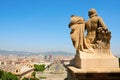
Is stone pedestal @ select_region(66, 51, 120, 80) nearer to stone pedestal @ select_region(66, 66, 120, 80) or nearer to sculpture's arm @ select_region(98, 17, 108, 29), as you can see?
stone pedestal @ select_region(66, 66, 120, 80)

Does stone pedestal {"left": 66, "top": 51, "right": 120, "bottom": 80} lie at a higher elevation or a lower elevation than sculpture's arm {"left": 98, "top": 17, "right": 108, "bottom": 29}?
lower

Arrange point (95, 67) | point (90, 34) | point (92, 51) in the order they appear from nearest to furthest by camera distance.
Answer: point (95, 67), point (92, 51), point (90, 34)

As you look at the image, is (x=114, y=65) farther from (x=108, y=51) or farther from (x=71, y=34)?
(x=71, y=34)

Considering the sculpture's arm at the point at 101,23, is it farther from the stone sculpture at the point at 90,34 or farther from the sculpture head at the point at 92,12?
the sculpture head at the point at 92,12

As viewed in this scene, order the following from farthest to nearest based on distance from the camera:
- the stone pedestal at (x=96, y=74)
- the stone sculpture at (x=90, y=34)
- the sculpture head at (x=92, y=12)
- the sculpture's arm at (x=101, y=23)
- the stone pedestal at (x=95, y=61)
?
the sculpture head at (x=92, y=12) → the sculpture's arm at (x=101, y=23) → the stone sculpture at (x=90, y=34) → the stone pedestal at (x=95, y=61) → the stone pedestal at (x=96, y=74)

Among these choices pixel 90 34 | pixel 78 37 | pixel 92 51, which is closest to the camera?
pixel 92 51

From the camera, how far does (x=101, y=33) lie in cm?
685

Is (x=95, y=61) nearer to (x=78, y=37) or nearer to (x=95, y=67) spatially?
(x=95, y=67)

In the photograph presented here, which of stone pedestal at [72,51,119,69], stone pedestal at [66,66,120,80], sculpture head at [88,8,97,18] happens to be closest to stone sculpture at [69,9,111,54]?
sculpture head at [88,8,97,18]

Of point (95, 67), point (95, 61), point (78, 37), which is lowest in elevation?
point (95, 67)

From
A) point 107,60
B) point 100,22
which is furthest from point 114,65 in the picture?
point 100,22

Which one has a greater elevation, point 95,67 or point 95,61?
point 95,61

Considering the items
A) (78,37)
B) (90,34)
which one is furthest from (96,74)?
(90,34)

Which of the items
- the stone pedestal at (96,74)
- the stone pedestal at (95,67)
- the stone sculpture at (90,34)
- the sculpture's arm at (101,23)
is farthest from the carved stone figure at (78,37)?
the stone pedestal at (96,74)
